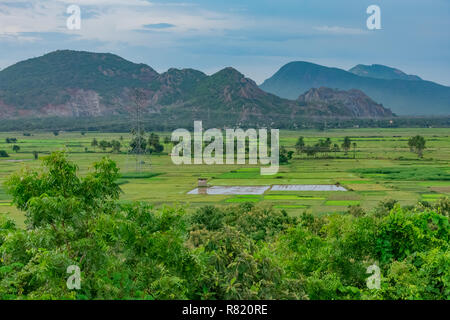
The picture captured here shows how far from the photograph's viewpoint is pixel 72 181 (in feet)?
27.9

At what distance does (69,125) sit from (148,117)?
31557 millimetres

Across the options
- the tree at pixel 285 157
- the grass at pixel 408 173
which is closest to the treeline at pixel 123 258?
the grass at pixel 408 173

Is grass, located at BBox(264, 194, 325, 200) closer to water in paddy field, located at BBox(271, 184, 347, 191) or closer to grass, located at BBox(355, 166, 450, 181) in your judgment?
water in paddy field, located at BBox(271, 184, 347, 191)

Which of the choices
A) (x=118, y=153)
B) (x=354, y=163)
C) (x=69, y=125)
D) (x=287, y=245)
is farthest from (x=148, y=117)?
(x=287, y=245)

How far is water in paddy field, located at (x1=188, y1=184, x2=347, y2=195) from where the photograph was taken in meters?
51.3

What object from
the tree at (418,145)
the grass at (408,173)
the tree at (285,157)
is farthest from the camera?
the tree at (418,145)

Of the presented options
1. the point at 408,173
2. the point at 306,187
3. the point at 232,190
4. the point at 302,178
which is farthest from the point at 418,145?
the point at 232,190

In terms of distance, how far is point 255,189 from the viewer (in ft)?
176

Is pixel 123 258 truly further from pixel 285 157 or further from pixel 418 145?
pixel 418 145

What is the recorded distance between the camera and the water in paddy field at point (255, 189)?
51.3 m

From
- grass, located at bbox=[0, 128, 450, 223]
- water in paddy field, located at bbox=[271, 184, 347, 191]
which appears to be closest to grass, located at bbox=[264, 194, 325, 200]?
grass, located at bbox=[0, 128, 450, 223]

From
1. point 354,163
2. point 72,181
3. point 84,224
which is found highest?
point 72,181

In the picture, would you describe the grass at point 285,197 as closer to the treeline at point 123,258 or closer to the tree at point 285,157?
the tree at point 285,157
